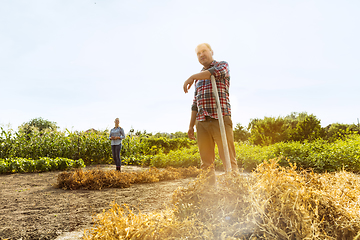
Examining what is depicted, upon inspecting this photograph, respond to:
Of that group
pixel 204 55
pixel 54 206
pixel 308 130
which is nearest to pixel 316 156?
pixel 308 130

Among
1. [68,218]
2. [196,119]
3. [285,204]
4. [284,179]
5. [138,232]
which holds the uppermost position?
[196,119]

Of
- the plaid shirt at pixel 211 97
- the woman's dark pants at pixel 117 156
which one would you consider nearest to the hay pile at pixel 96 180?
the woman's dark pants at pixel 117 156

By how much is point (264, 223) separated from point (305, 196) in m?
0.33

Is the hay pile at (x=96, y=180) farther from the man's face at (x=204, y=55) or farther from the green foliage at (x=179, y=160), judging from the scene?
the man's face at (x=204, y=55)

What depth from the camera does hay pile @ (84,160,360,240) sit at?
1.32 meters

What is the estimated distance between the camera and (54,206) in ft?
11.8

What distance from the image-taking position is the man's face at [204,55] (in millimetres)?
2619

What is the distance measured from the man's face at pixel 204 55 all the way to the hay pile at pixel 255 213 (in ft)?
4.95

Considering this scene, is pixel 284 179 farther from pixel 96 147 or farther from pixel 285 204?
pixel 96 147

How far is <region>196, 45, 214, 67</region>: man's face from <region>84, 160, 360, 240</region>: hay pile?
151 centimetres

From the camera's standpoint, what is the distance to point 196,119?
107 inches

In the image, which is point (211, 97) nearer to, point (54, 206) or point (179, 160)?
point (54, 206)

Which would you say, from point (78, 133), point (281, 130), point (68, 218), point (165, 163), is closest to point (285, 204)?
point (68, 218)

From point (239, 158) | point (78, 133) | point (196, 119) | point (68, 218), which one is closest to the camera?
point (196, 119)
